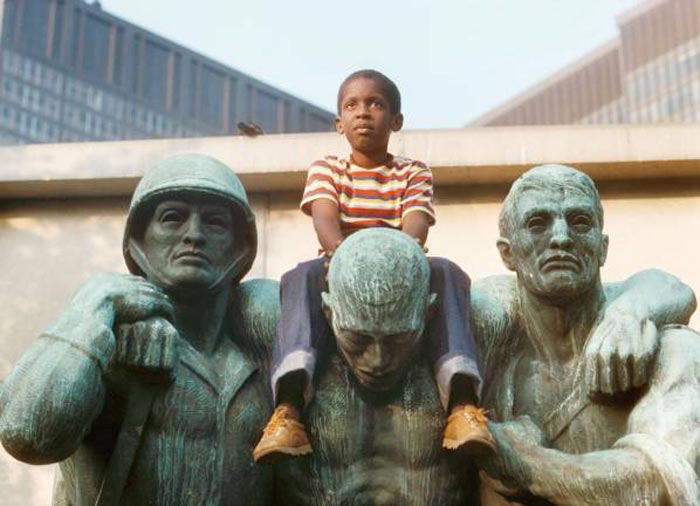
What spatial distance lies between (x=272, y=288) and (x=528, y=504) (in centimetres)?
167

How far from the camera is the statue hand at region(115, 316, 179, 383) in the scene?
6406 millimetres

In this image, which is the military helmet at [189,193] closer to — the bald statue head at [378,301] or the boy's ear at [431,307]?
the bald statue head at [378,301]

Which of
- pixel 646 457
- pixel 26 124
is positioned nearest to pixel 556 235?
pixel 646 457

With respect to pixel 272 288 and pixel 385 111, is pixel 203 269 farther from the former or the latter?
pixel 385 111

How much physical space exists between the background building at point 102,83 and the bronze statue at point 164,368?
76.8 meters

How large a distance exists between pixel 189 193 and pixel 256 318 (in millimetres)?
692

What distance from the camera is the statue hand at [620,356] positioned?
6488 millimetres

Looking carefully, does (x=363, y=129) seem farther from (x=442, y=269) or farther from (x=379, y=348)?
(x=379, y=348)

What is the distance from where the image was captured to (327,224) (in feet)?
24.0

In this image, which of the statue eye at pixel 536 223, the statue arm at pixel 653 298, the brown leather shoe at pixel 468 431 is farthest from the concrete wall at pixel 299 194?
the brown leather shoe at pixel 468 431

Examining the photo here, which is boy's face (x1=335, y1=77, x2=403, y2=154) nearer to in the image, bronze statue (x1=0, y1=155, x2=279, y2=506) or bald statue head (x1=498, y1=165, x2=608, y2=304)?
bronze statue (x1=0, y1=155, x2=279, y2=506)

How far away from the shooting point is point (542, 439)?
6.61 m

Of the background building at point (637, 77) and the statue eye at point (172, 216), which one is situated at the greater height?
the background building at point (637, 77)

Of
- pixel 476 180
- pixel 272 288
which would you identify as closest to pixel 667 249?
pixel 476 180
